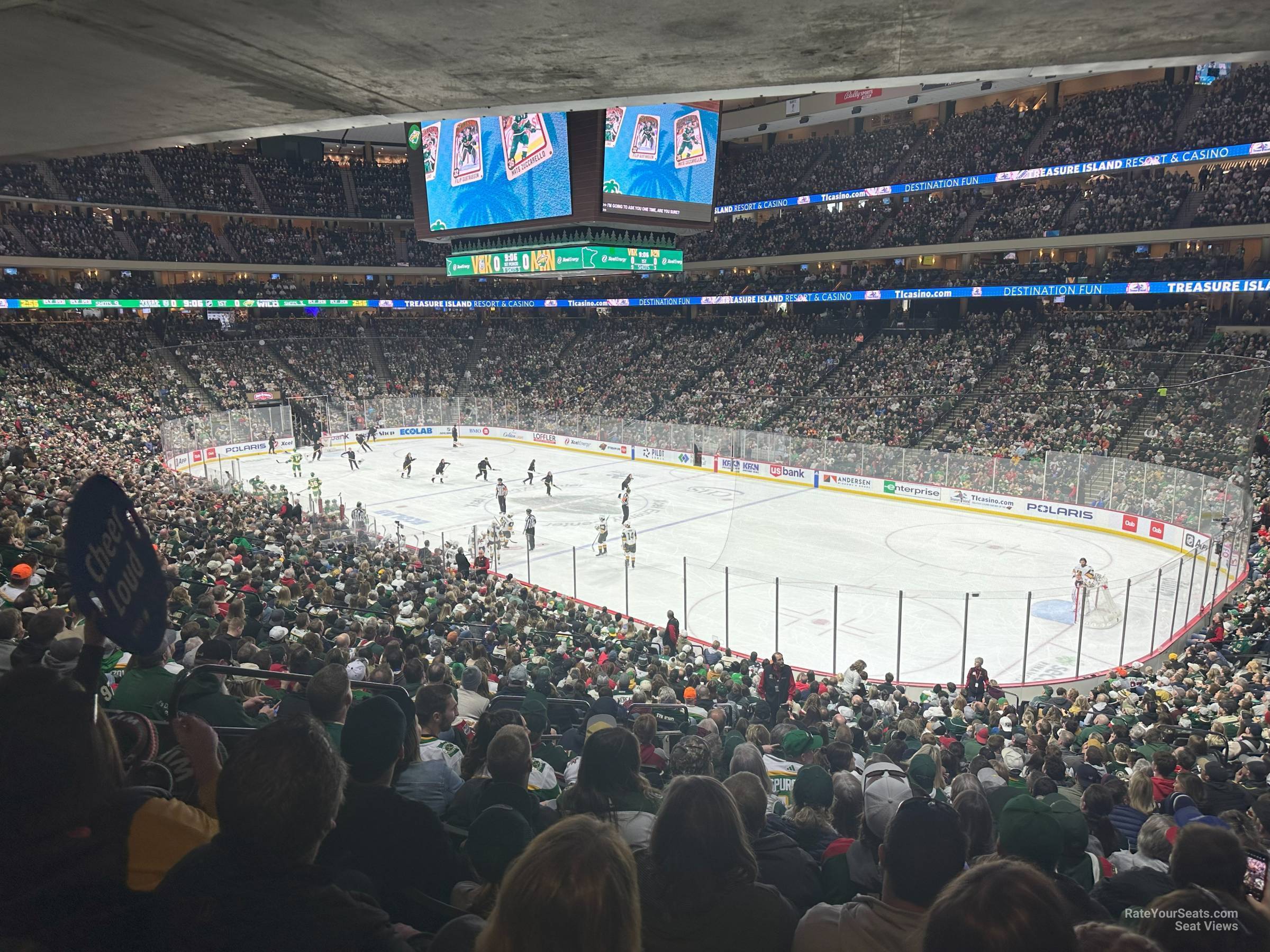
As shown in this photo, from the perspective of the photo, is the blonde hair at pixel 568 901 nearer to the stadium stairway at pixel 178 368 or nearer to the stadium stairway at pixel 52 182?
the stadium stairway at pixel 178 368

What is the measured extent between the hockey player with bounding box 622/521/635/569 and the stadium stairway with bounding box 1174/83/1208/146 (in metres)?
29.4

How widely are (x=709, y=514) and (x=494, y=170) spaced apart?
13797 mm

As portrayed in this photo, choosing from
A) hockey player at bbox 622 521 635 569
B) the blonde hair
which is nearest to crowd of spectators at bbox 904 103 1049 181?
hockey player at bbox 622 521 635 569

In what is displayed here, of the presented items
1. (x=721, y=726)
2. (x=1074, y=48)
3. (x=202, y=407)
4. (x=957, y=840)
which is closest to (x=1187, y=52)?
(x=1074, y=48)

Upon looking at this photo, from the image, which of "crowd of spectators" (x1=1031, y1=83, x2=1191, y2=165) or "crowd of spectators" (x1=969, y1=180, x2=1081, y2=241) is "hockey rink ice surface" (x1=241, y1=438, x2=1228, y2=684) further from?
"crowd of spectators" (x1=1031, y1=83, x2=1191, y2=165)

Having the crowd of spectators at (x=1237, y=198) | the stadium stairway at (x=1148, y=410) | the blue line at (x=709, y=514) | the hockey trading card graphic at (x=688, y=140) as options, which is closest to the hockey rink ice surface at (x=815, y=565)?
the blue line at (x=709, y=514)

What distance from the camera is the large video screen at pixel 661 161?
85.5 ft

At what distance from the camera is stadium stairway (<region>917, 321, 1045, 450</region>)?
A: 33.6 metres

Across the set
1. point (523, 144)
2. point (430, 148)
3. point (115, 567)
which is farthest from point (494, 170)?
point (115, 567)

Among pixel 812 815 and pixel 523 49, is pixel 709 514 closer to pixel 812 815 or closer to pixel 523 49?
pixel 812 815

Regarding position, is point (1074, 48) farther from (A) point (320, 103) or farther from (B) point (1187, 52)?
(A) point (320, 103)

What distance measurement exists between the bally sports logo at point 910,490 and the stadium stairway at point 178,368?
36654mm

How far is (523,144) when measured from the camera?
26672 mm

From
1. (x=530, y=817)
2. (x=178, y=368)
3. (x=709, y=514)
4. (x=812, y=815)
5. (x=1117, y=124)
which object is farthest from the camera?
(x=178, y=368)
